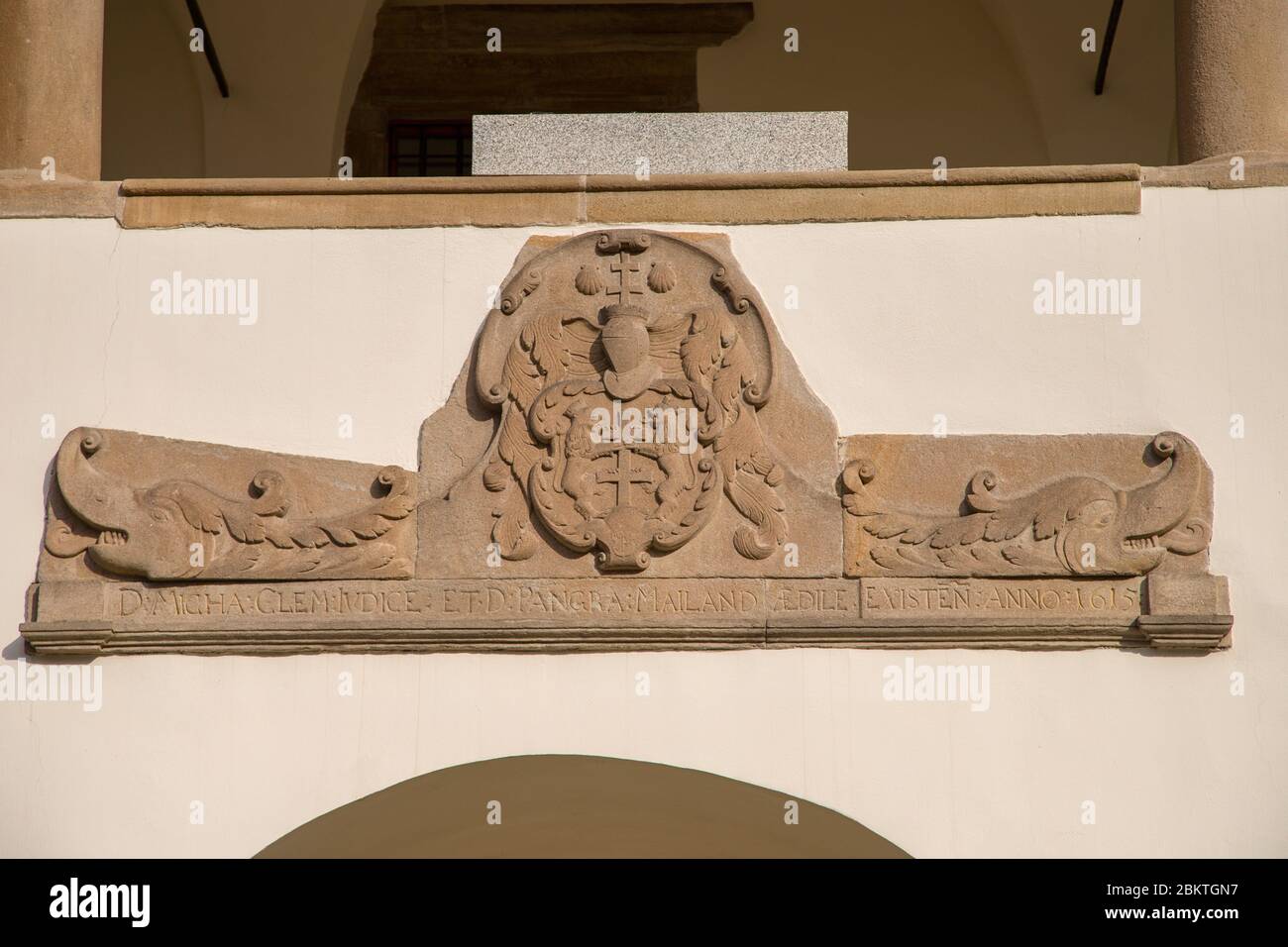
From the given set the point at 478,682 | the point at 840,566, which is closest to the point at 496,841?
the point at 478,682

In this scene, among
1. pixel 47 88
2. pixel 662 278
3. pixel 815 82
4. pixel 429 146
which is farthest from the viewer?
pixel 815 82

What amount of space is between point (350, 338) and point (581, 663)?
127cm

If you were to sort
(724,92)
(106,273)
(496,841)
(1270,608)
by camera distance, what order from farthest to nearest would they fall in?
1. (724,92)
2. (496,841)
3. (106,273)
4. (1270,608)

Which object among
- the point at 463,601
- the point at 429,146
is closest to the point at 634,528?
the point at 463,601

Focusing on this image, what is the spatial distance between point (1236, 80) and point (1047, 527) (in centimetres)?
161

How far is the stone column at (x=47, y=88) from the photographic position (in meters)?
6.47

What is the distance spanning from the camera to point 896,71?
9.73 metres

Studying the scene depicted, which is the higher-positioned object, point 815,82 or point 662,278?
point 815,82

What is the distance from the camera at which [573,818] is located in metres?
6.71

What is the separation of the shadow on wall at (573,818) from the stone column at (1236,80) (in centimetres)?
246

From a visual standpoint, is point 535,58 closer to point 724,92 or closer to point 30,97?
point 724,92

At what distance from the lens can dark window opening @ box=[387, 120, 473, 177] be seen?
9.55m

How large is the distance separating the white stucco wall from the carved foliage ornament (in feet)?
0.71

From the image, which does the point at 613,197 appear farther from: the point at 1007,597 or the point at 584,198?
the point at 1007,597
